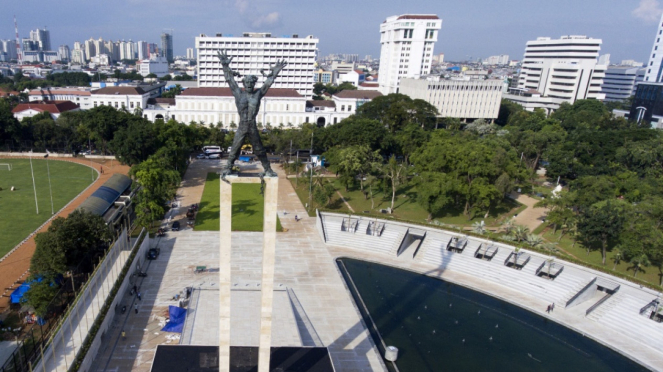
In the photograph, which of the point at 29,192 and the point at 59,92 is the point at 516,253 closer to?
the point at 29,192

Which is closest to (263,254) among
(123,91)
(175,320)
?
(175,320)

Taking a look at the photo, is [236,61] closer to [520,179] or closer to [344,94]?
[344,94]

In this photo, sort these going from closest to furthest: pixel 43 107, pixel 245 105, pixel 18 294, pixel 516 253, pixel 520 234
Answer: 1. pixel 245 105
2. pixel 18 294
3. pixel 516 253
4. pixel 520 234
5. pixel 43 107

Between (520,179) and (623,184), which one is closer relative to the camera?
(623,184)

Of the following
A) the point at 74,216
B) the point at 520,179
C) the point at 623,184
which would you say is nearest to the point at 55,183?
the point at 74,216

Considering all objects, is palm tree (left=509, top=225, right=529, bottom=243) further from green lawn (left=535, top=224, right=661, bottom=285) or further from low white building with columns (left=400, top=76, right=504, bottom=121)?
low white building with columns (left=400, top=76, right=504, bottom=121)

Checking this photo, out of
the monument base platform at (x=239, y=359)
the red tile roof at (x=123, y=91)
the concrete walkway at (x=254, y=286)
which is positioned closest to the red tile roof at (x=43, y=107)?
the red tile roof at (x=123, y=91)
